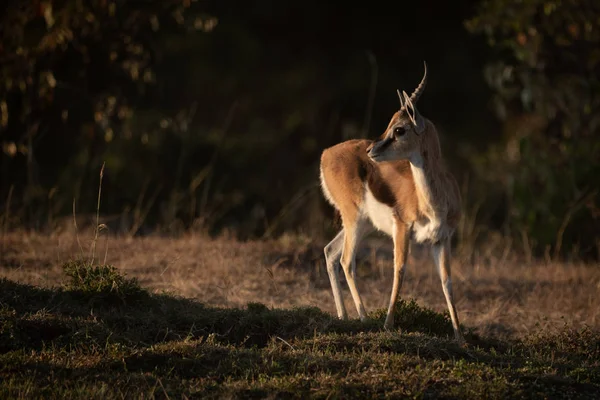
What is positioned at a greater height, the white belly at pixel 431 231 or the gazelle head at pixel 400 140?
the gazelle head at pixel 400 140

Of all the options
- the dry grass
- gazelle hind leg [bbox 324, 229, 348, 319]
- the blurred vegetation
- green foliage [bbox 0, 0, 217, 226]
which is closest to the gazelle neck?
gazelle hind leg [bbox 324, 229, 348, 319]

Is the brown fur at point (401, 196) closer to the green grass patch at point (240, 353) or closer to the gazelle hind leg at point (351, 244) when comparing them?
the gazelle hind leg at point (351, 244)

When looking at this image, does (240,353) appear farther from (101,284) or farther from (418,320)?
(418,320)

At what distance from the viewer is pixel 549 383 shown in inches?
234

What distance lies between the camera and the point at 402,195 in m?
7.79

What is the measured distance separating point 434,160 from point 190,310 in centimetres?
231

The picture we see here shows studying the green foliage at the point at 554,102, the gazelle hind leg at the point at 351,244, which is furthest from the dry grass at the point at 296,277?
the green foliage at the point at 554,102

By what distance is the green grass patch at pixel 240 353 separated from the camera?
5.54 meters

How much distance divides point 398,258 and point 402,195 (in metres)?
0.56

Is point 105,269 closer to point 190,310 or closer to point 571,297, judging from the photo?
point 190,310

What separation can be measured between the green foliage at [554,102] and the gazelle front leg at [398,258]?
466cm

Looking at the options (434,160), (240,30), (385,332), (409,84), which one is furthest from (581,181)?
(240,30)

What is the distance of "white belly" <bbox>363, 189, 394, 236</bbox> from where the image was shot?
782 centimetres

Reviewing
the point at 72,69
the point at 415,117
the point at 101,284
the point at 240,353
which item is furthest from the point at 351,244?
the point at 72,69
